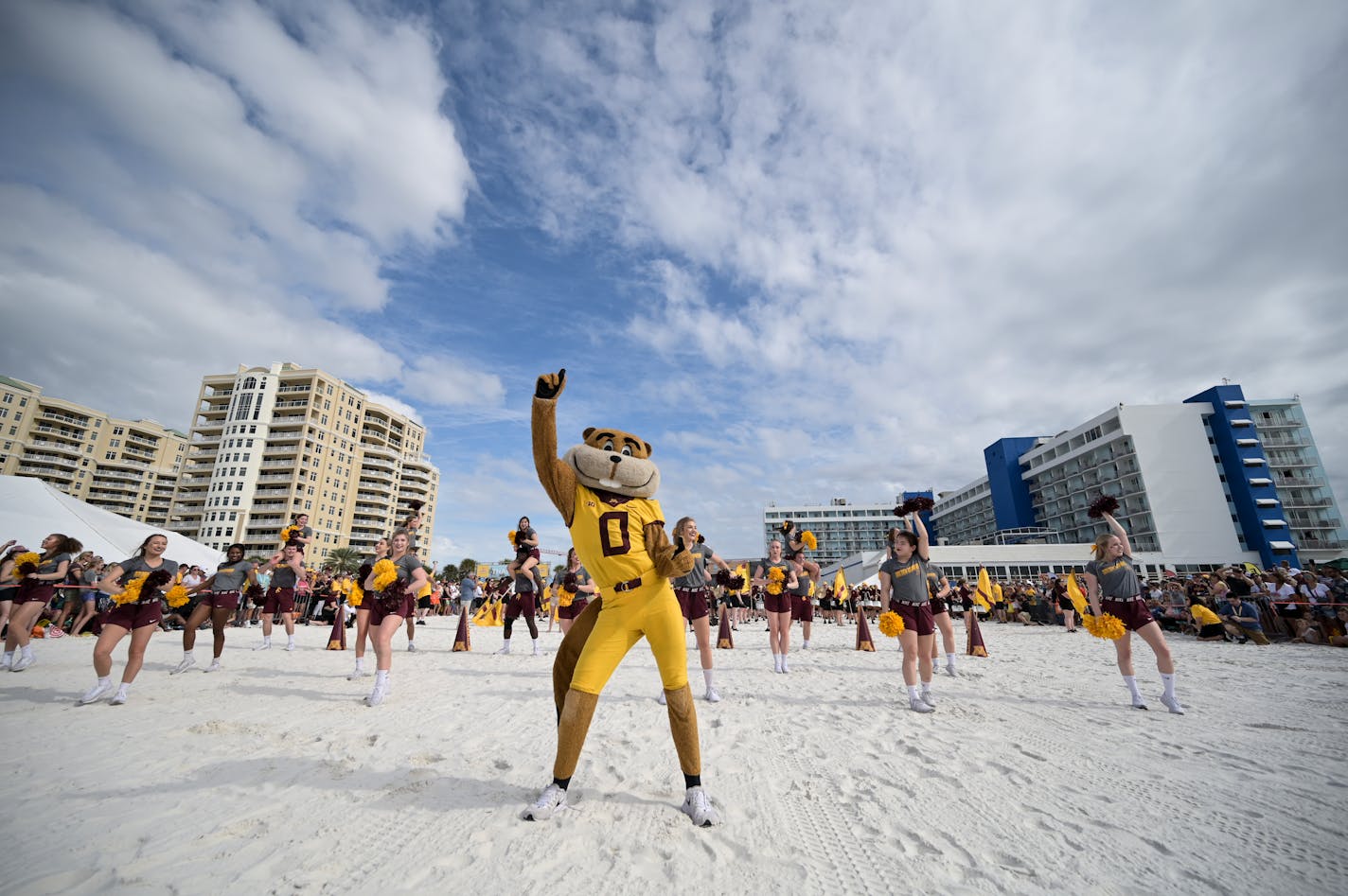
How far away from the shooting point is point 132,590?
19.0 ft

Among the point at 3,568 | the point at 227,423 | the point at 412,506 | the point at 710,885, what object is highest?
the point at 227,423

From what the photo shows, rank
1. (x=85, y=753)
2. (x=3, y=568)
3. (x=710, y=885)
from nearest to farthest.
A: 1. (x=710, y=885)
2. (x=85, y=753)
3. (x=3, y=568)

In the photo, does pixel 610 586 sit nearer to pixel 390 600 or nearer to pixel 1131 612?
pixel 390 600

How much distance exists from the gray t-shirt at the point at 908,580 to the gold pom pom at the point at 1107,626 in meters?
1.87

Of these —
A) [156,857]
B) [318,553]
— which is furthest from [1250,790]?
[318,553]

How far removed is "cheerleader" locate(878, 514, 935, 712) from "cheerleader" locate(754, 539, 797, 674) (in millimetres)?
2238

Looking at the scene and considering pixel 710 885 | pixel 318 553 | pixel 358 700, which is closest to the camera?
pixel 710 885

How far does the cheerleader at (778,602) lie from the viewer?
8.61 metres

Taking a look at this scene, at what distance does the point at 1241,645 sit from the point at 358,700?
59.3 ft

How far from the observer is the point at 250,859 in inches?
106

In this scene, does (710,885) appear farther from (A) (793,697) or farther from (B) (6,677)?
(B) (6,677)

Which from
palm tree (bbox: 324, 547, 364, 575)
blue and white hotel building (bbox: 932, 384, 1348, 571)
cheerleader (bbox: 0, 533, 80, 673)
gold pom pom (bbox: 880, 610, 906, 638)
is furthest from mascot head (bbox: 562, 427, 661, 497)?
palm tree (bbox: 324, 547, 364, 575)

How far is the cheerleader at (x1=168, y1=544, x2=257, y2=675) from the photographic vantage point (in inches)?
305

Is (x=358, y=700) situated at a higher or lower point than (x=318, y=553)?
lower
